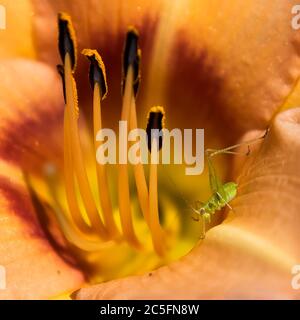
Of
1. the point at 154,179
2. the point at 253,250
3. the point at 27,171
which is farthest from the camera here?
the point at 27,171

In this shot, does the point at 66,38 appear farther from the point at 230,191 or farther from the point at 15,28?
the point at 230,191

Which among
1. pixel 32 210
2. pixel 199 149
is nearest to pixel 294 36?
pixel 199 149

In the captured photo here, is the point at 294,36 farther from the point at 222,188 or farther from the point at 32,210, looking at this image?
the point at 32,210

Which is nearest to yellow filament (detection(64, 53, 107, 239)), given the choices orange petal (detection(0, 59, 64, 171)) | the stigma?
the stigma

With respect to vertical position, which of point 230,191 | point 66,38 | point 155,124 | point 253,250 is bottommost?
point 253,250

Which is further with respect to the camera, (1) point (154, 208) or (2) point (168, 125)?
(2) point (168, 125)

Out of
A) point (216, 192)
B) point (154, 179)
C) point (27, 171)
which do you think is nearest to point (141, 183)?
point (154, 179)

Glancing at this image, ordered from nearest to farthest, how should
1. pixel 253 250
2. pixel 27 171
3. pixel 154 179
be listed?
pixel 253 250, pixel 154 179, pixel 27 171
